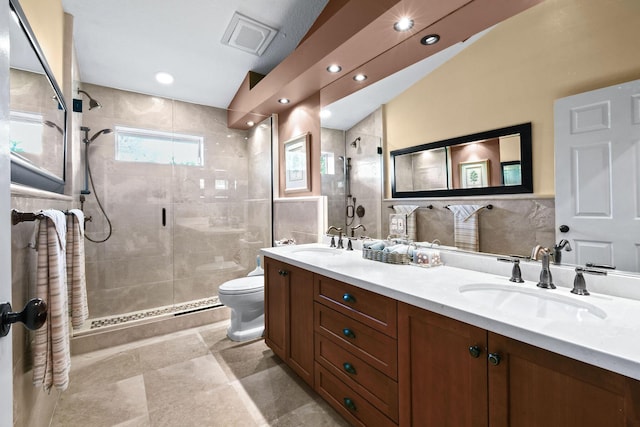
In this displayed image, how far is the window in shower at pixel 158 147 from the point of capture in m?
2.99

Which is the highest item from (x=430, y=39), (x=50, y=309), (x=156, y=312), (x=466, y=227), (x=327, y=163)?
(x=430, y=39)

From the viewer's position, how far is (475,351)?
0.92 m

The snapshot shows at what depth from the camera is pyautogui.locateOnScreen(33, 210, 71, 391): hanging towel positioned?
1099 mm

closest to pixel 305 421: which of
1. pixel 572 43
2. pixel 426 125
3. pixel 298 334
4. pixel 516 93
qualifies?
pixel 298 334

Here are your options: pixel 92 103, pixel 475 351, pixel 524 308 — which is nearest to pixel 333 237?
pixel 524 308

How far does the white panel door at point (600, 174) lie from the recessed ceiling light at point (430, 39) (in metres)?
0.80

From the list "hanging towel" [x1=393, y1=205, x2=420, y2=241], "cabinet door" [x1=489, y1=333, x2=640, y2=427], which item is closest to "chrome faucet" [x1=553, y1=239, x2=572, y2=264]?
"cabinet door" [x1=489, y1=333, x2=640, y2=427]

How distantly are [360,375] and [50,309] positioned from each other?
1.34 meters

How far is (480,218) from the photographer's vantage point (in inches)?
58.0

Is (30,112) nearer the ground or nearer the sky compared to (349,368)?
nearer the sky

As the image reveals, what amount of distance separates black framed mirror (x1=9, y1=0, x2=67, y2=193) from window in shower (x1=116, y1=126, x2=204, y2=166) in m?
1.45

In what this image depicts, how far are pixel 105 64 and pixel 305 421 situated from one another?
3363mm

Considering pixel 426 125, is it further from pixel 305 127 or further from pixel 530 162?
pixel 305 127

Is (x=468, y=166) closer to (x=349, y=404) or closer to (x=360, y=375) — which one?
(x=360, y=375)
